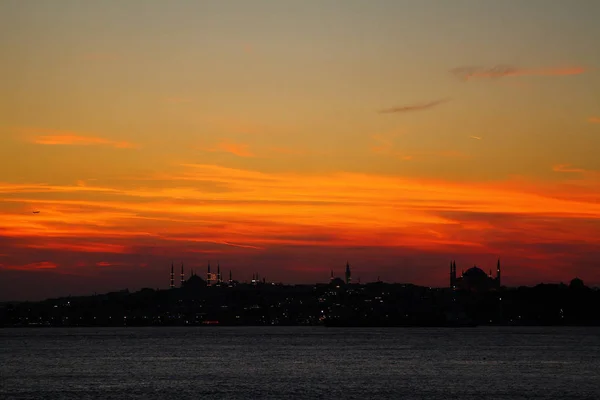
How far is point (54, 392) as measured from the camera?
282 ft

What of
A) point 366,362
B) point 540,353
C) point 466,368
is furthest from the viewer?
point 540,353

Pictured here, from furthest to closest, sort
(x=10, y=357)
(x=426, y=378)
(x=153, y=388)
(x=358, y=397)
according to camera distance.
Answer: (x=10, y=357) < (x=426, y=378) < (x=153, y=388) < (x=358, y=397)

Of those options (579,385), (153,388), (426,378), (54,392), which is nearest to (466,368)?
(426,378)

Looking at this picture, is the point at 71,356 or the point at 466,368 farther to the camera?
the point at 71,356

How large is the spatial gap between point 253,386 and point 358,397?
14.2m

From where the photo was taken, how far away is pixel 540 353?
16225 centimetres

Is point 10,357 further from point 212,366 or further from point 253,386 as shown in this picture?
point 253,386

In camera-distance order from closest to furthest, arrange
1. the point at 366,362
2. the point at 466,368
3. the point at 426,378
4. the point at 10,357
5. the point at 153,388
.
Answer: the point at 153,388 < the point at 426,378 < the point at 466,368 < the point at 366,362 < the point at 10,357

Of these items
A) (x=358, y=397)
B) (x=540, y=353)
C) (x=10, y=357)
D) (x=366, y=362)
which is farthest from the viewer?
(x=540, y=353)

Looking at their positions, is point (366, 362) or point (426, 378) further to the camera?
point (366, 362)

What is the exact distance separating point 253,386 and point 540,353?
82.6 meters

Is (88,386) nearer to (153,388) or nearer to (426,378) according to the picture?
(153,388)

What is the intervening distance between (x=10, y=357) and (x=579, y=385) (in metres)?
92.7

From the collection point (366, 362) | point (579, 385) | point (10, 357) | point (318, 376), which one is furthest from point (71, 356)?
point (579, 385)
